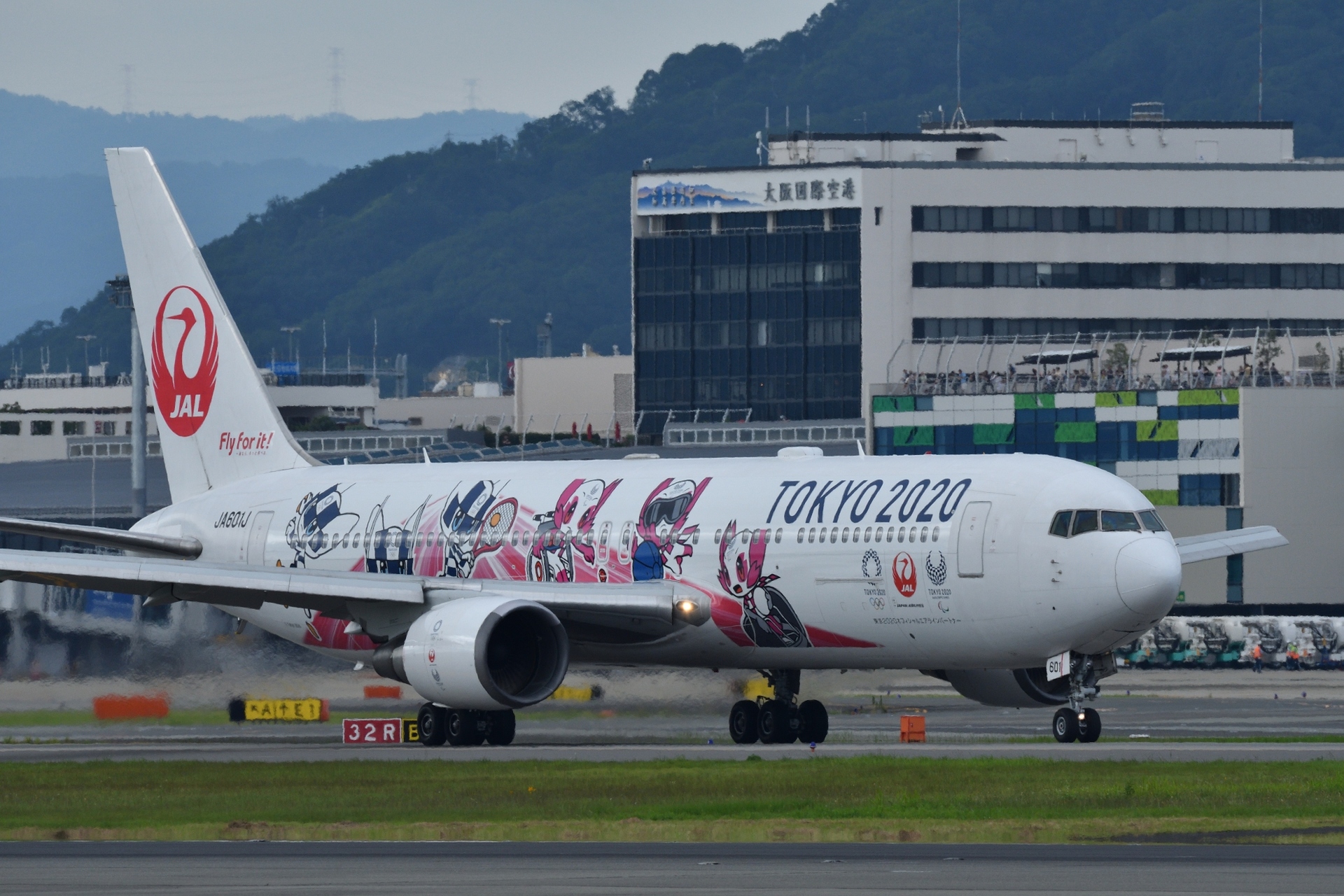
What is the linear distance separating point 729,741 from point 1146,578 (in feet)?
33.5

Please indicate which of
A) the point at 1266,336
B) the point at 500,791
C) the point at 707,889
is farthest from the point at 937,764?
the point at 1266,336

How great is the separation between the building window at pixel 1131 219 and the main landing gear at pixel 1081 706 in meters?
95.5

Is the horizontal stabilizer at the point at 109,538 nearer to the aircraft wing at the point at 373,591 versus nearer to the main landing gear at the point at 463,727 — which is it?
the aircraft wing at the point at 373,591

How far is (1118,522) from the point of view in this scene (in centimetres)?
3431

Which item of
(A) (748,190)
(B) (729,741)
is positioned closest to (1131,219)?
(A) (748,190)

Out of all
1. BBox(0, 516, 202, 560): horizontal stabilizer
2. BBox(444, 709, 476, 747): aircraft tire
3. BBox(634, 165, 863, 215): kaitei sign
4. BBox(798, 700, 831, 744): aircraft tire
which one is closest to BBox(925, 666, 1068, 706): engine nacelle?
BBox(798, 700, 831, 744): aircraft tire

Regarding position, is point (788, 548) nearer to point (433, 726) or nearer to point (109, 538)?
point (433, 726)

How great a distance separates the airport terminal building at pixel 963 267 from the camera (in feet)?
401

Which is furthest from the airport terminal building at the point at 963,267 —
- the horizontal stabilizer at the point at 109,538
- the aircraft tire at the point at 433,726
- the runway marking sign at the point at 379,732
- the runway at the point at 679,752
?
the runway at the point at 679,752

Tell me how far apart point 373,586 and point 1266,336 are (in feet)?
255

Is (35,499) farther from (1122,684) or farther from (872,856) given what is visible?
(872,856)

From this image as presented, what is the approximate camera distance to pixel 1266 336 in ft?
352

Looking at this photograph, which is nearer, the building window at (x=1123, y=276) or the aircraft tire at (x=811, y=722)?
the aircraft tire at (x=811, y=722)

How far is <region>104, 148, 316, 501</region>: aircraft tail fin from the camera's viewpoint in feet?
160
